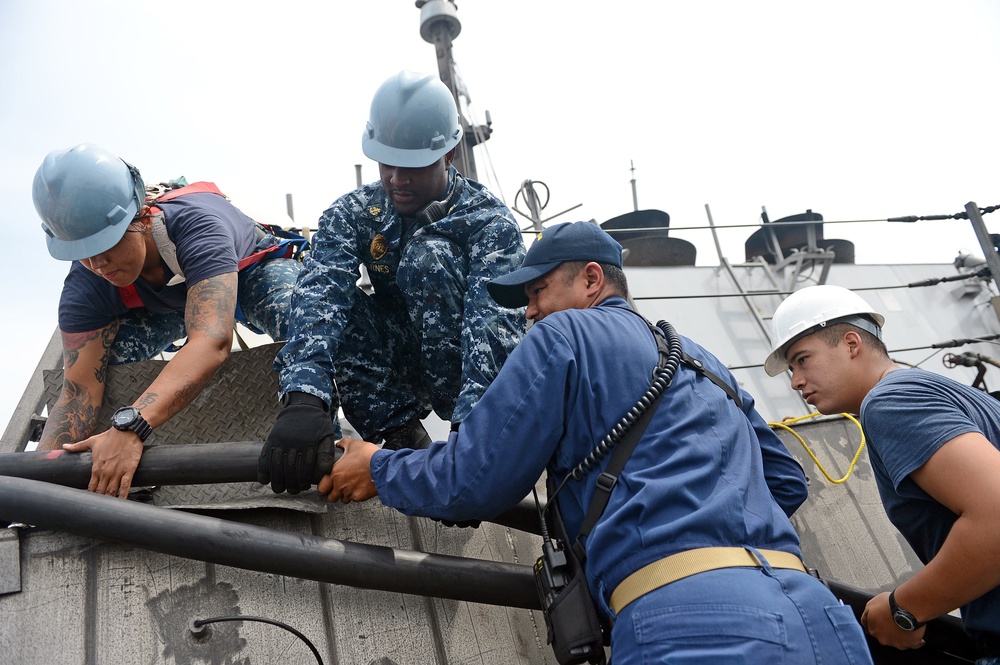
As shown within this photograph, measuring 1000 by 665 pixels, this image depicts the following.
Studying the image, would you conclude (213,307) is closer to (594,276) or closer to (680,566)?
(594,276)

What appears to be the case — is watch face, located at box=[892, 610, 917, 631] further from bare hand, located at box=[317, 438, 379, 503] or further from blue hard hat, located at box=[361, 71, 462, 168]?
blue hard hat, located at box=[361, 71, 462, 168]

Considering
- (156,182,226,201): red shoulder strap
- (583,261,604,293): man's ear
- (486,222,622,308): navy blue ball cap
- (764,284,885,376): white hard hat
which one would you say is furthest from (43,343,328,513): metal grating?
(764,284,885,376): white hard hat

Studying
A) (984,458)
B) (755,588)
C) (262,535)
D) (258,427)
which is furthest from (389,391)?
(984,458)

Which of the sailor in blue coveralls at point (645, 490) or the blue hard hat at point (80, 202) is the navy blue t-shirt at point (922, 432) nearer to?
the sailor in blue coveralls at point (645, 490)

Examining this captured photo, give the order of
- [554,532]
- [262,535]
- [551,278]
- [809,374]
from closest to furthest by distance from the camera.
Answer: [554,532]
[262,535]
[551,278]
[809,374]

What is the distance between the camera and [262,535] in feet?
6.69

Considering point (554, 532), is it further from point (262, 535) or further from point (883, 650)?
point (883, 650)

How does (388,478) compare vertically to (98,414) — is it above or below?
below

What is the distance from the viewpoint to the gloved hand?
2113 mm

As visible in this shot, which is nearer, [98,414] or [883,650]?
[883,650]

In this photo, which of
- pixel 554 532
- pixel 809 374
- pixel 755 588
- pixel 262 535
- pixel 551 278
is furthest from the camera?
pixel 809 374

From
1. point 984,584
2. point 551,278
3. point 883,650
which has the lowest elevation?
point 883,650

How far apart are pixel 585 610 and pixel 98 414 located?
2095 mm

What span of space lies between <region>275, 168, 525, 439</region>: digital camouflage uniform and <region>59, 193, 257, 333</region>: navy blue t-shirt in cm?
36
